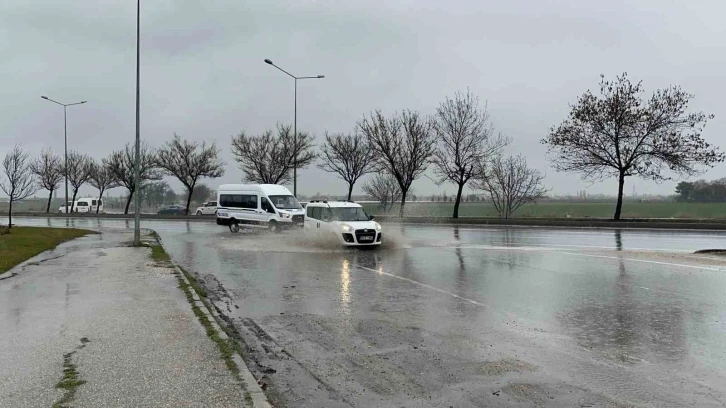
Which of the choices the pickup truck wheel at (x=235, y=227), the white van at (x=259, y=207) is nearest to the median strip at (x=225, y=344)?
the white van at (x=259, y=207)

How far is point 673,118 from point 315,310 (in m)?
31.6

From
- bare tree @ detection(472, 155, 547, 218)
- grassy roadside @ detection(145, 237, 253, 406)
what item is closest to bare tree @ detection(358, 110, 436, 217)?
bare tree @ detection(472, 155, 547, 218)

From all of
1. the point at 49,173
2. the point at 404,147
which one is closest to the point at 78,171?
the point at 49,173

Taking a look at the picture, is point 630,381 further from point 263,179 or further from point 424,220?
point 263,179

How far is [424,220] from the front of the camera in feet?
131

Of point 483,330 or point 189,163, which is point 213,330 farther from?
point 189,163

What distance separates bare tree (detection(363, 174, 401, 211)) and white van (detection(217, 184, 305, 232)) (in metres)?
33.6

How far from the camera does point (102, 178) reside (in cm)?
6681

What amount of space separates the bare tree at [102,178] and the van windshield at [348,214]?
5431 centimetres

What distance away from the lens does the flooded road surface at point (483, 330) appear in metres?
4.68

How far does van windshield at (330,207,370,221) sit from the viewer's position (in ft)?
62.1

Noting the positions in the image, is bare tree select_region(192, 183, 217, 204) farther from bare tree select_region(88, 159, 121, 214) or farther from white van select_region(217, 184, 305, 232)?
white van select_region(217, 184, 305, 232)

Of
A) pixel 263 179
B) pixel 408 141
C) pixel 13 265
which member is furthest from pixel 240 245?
pixel 263 179

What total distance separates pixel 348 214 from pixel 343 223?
933mm
